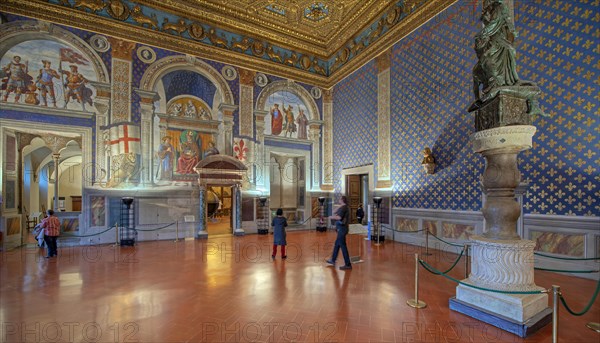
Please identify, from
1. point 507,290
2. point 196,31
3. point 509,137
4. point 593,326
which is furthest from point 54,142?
point 593,326

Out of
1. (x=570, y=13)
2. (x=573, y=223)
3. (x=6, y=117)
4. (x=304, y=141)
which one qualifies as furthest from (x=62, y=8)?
(x=573, y=223)

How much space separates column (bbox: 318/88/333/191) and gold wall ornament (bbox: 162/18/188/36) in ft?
22.7

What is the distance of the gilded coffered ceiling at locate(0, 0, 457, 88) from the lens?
9305 millimetres

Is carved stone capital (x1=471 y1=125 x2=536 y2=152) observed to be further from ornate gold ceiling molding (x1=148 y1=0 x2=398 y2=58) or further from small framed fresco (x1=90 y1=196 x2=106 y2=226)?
small framed fresco (x1=90 y1=196 x2=106 y2=226)

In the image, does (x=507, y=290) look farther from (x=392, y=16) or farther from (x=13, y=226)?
(x=13, y=226)

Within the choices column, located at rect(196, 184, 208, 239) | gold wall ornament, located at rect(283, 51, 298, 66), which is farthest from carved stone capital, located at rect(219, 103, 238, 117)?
gold wall ornament, located at rect(283, 51, 298, 66)

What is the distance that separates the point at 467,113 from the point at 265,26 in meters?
8.90

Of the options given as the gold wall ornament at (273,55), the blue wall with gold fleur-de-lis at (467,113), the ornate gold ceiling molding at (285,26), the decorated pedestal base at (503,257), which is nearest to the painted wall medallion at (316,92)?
the ornate gold ceiling molding at (285,26)

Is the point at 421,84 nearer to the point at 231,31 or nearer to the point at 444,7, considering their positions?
the point at 444,7

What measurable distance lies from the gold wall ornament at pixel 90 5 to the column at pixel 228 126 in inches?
198

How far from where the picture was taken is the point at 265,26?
12125mm

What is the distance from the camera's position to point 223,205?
773 inches

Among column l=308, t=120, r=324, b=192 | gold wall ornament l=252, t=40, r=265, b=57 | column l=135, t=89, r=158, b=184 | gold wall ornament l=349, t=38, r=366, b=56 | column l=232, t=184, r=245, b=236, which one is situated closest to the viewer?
column l=135, t=89, r=158, b=184

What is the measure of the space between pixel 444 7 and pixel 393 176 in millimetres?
5660
